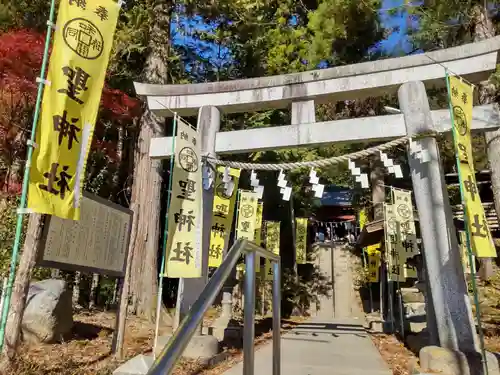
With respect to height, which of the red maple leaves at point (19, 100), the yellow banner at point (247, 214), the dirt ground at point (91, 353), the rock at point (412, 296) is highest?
the red maple leaves at point (19, 100)

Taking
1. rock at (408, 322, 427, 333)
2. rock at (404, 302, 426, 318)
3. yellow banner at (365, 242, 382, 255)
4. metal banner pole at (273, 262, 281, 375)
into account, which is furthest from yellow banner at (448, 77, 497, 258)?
yellow banner at (365, 242, 382, 255)

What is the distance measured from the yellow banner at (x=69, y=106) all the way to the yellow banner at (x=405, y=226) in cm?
809

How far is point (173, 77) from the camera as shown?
1086 cm

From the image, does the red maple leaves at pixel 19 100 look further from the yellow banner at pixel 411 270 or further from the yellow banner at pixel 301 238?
the yellow banner at pixel 411 270

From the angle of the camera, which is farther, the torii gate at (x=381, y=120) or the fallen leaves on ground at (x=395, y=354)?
the fallen leaves on ground at (x=395, y=354)

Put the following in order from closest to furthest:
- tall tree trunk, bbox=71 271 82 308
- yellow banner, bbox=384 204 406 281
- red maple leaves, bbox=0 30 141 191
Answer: red maple leaves, bbox=0 30 141 191
yellow banner, bbox=384 204 406 281
tall tree trunk, bbox=71 271 82 308

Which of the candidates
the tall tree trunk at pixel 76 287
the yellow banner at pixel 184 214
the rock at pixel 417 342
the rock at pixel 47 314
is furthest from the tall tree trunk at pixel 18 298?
the tall tree trunk at pixel 76 287

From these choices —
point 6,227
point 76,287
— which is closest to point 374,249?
point 76,287

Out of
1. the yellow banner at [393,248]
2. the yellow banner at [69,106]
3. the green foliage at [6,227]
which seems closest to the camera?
the yellow banner at [69,106]

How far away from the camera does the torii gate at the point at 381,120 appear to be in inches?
A: 225

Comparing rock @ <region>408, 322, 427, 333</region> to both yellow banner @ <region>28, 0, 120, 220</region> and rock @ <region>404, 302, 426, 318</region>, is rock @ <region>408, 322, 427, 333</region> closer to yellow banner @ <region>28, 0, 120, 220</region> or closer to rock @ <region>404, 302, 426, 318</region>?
rock @ <region>404, 302, 426, 318</region>

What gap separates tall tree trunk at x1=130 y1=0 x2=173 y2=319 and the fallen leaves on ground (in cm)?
470

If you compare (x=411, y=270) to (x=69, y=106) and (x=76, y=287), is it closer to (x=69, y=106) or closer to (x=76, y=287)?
(x=76, y=287)

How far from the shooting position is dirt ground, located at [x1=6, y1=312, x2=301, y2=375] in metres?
4.89
